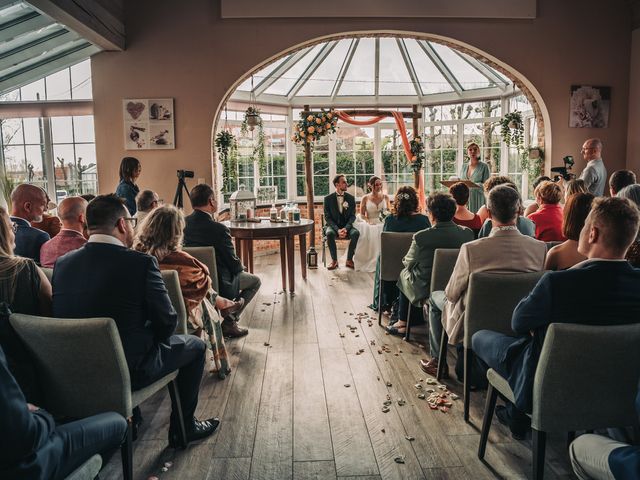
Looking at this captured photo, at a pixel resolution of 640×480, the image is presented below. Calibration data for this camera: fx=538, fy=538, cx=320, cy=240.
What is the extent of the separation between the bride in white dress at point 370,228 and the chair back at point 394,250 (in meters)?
2.39

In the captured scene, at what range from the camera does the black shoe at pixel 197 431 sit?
104 inches

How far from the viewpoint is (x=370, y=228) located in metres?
7.42

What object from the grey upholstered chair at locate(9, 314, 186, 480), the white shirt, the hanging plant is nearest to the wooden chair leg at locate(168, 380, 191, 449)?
the grey upholstered chair at locate(9, 314, 186, 480)

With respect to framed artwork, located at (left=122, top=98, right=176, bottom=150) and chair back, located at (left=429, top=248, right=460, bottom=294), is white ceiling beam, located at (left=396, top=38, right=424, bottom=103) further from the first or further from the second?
chair back, located at (left=429, top=248, right=460, bottom=294)

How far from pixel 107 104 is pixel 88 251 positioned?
14.8ft

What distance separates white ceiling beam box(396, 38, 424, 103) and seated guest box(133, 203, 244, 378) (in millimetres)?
6653

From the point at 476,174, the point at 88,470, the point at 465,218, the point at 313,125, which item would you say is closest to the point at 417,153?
the point at 476,174

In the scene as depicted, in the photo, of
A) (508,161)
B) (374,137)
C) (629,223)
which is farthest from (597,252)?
(374,137)

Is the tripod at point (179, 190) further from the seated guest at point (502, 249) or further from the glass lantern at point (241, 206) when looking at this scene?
the seated guest at point (502, 249)

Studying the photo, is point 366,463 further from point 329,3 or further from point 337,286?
point 329,3

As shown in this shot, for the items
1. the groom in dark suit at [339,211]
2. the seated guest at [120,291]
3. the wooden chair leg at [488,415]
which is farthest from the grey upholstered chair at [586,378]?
the groom in dark suit at [339,211]

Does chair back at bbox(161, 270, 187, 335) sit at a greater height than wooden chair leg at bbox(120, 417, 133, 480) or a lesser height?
greater

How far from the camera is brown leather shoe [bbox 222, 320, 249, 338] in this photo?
4.44 m

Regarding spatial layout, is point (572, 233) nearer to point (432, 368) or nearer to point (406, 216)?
point (432, 368)
